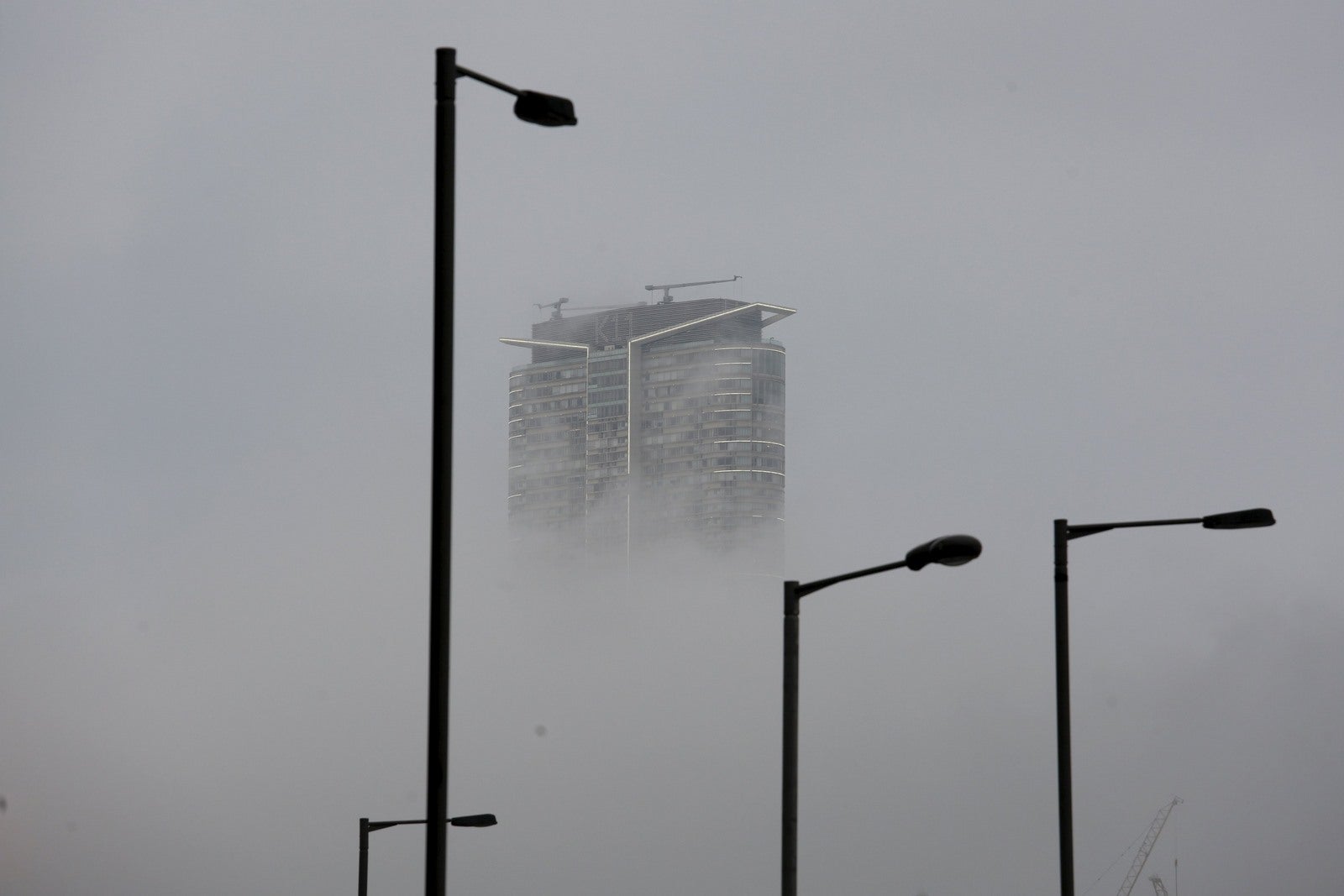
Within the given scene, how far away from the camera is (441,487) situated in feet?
39.2

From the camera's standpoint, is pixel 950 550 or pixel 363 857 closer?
pixel 950 550

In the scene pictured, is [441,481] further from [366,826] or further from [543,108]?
[366,826]

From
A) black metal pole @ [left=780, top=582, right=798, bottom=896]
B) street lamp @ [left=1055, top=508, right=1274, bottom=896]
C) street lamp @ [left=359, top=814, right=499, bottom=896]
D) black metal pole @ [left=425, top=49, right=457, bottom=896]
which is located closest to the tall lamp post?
black metal pole @ [left=425, top=49, right=457, bottom=896]

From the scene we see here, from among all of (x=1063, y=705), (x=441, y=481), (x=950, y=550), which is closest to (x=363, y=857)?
(x=1063, y=705)

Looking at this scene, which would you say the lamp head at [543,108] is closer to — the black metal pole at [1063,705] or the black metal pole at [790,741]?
the black metal pole at [790,741]

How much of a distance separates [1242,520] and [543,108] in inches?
468

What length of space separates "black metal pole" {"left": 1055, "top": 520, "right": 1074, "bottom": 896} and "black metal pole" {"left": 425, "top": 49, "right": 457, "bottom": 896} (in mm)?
10295

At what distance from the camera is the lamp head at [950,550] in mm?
15031

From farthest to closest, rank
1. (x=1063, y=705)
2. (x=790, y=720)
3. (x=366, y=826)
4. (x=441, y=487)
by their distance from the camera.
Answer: (x=366, y=826) → (x=1063, y=705) → (x=790, y=720) → (x=441, y=487)

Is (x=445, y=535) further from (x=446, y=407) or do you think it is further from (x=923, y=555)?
(x=923, y=555)

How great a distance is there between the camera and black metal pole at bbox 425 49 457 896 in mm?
11641

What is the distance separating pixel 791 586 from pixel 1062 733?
204 inches

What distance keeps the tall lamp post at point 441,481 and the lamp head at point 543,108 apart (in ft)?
1.09

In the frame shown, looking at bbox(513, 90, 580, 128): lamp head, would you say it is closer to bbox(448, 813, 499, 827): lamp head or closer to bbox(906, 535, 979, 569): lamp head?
bbox(906, 535, 979, 569): lamp head
